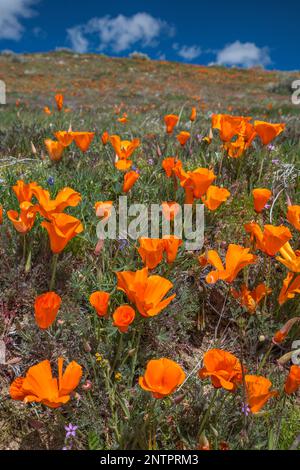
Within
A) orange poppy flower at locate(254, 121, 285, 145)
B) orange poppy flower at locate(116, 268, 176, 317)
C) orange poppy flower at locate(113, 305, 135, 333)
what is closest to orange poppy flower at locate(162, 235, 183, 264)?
orange poppy flower at locate(116, 268, 176, 317)

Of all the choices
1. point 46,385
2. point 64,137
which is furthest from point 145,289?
point 64,137

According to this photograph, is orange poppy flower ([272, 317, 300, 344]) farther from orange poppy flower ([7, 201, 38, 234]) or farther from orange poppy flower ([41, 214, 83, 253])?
orange poppy flower ([7, 201, 38, 234])

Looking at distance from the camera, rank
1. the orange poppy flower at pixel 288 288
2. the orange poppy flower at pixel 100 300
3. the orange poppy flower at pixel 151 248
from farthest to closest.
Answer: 1. the orange poppy flower at pixel 288 288
2. the orange poppy flower at pixel 151 248
3. the orange poppy flower at pixel 100 300

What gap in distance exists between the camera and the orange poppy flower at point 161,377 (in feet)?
4.07

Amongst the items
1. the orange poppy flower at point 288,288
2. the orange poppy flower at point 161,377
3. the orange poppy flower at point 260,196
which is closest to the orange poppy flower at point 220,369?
the orange poppy flower at point 161,377

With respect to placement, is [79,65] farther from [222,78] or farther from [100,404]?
[100,404]

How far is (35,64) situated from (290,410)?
28.0 metres

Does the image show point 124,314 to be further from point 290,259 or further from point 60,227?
point 290,259

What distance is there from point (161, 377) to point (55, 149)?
2.10 meters

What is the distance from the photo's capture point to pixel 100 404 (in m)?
1.68

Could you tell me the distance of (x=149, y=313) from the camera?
1.42 metres

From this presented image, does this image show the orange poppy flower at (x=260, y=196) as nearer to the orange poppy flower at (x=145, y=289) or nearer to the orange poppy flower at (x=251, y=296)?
the orange poppy flower at (x=251, y=296)

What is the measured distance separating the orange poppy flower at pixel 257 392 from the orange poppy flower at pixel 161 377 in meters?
0.29

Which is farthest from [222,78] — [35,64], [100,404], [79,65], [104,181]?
[100,404]
